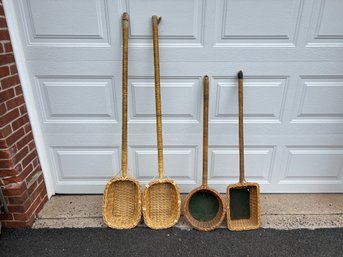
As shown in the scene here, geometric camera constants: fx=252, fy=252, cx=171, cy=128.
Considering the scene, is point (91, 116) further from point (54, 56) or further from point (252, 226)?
point (252, 226)

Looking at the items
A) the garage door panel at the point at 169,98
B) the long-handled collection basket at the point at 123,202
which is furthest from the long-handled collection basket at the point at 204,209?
the garage door panel at the point at 169,98

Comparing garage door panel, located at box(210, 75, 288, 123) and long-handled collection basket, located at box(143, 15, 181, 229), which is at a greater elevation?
garage door panel, located at box(210, 75, 288, 123)

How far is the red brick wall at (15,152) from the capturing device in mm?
1536

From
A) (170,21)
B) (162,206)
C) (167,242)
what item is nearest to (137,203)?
(162,206)

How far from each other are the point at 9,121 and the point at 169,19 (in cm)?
120

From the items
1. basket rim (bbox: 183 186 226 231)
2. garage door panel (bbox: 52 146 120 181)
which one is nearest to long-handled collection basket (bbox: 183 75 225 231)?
basket rim (bbox: 183 186 226 231)

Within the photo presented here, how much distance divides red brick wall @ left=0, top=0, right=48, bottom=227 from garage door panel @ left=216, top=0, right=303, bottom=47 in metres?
1.34

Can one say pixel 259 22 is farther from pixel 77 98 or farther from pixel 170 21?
pixel 77 98

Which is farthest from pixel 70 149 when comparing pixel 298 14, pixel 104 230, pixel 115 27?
pixel 298 14

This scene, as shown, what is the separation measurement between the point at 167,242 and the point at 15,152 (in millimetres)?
1161

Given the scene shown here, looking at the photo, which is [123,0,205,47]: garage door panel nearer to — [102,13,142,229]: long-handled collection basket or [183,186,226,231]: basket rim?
[102,13,142,229]: long-handled collection basket

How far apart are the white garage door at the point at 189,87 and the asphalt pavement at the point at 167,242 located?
42 cm

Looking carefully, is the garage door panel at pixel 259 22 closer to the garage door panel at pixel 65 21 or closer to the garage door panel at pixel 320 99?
the garage door panel at pixel 320 99

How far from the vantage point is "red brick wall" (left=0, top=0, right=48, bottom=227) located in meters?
1.54
